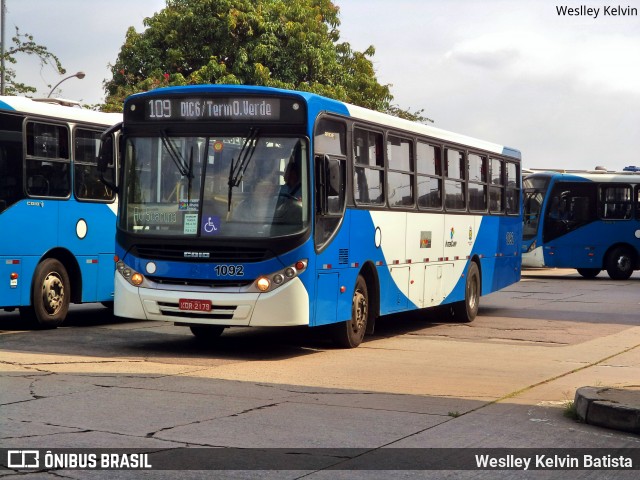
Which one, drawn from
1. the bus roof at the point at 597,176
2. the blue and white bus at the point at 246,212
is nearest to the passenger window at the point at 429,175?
the blue and white bus at the point at 246,212

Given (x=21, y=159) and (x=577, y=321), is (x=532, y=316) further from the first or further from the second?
(x=21, y=159)

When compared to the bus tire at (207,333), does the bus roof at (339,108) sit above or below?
above

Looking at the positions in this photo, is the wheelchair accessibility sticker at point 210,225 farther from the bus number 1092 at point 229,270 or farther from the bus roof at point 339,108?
the bus roof at point 339,108

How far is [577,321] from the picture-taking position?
20359mm

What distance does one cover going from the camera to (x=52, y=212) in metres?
16.1

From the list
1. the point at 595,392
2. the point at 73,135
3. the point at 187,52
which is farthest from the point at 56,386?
the point at 187,52

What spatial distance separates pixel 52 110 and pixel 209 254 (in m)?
4.44

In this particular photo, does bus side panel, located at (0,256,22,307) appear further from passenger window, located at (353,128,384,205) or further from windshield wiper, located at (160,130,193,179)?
passenger window, located at (353,128,384,205)

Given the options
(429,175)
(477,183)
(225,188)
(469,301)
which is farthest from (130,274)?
(477,183)

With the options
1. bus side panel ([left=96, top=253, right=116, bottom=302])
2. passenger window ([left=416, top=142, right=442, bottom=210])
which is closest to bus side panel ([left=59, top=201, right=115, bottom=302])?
bus side panel ([left=96, top=253, right=116, bottom=302])

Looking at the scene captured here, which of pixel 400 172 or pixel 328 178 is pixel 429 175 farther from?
pixel 328 178

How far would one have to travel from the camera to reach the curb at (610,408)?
9094 mm

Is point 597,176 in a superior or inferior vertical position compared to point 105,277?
superior

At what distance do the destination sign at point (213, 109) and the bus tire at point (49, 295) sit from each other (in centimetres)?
326
